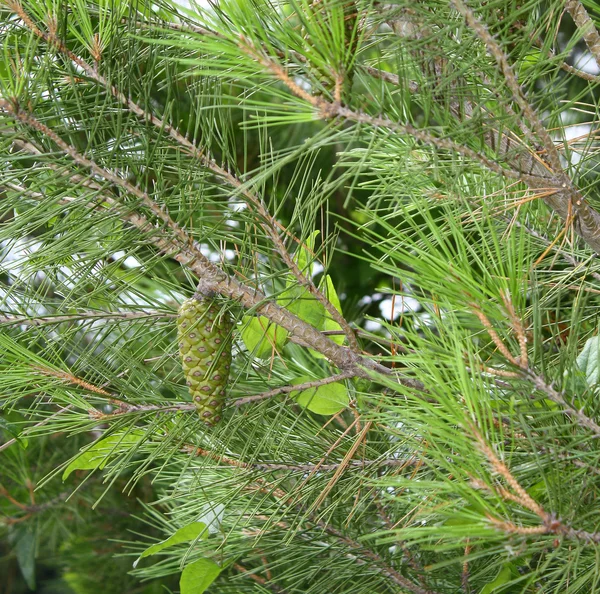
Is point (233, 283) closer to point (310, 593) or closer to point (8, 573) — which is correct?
point (310, 593)

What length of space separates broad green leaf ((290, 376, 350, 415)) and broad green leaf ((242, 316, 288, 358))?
0.14ft

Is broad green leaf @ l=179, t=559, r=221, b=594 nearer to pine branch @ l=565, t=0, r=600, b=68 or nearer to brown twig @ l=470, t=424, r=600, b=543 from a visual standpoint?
brown twig @ l=470, t=424, r=600, b=543

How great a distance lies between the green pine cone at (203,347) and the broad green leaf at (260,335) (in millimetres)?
56

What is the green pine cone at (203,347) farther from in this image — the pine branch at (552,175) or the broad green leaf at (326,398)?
the pine branch at (552,175)

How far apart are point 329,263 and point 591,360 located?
200 mm

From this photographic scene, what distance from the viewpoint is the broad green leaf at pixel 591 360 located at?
0.47m

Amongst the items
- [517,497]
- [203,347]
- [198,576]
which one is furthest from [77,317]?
[517,497]

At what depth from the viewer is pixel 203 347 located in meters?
0.48

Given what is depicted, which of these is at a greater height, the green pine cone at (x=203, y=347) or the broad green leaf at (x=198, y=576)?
the green pine cone at (x=203, y=347)

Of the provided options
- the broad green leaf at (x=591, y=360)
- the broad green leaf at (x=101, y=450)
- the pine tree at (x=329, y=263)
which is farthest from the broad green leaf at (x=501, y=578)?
the broad green leaf at (x=101, y=450)

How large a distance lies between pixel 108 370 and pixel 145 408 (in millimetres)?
51

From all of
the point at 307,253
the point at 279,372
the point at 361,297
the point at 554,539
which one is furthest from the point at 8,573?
→ the point at 554,539

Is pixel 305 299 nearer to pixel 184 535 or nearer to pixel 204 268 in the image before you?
pixel 204 268

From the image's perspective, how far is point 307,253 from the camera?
1.79 ft
